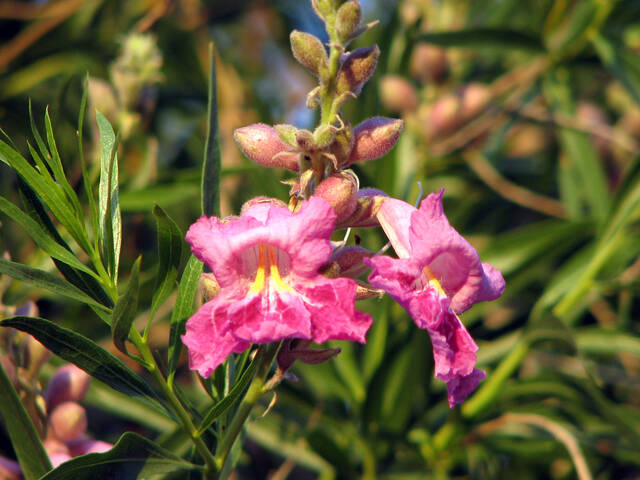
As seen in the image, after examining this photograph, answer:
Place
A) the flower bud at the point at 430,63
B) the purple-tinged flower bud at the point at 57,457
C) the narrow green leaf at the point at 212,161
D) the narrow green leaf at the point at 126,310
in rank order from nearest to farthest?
1. the narrow green leaf at the point at 126,310
2. the narrow green leaf at the point at 212,161
3. the purple-tinged flower bud at the point at 57,457
4. the flower bud at the point at 430,63

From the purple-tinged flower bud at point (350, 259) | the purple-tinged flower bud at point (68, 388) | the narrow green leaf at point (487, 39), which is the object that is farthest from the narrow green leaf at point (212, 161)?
the narrow green leaf at point (487, 39)

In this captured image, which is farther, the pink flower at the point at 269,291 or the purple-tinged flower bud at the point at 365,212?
the purple-tinged flower bud at the point at 365,212

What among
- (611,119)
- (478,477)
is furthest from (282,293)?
(611,119)

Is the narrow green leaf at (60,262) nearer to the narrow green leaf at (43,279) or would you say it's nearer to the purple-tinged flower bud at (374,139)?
the narrow green leaf at (43,279)

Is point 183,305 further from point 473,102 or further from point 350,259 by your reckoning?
point 473,102

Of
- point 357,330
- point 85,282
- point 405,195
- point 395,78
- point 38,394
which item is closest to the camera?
point 357,330

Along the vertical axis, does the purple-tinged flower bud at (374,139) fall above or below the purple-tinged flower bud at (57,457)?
above

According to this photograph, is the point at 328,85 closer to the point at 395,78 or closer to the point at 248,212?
the point at 248,212
